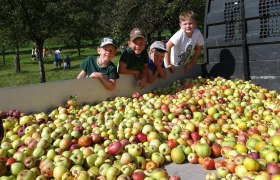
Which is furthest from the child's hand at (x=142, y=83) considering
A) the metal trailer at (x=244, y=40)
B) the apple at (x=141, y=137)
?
the apple at (x=141, y=137)

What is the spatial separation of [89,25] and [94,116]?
533 inches

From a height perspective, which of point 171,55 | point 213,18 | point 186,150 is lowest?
point 186,150

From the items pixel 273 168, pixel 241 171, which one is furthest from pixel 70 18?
pixel 273 168

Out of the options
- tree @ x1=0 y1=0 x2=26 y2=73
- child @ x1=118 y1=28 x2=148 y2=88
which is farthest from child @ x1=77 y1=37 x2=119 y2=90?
tree @ x1=0 y1=0 x2=26 y2=73

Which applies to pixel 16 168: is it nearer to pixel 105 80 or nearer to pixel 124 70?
pixel 105 80

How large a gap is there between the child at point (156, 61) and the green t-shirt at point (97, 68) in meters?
0.93

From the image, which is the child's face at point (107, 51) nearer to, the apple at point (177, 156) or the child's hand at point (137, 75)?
the child's hand at point (137, 75)

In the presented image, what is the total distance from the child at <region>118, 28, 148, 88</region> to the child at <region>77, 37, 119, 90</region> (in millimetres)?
350

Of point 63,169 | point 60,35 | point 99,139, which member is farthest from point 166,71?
point 60,35

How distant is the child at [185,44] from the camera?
700 centimetres

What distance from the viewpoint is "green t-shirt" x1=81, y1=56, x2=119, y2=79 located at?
19.3 feet

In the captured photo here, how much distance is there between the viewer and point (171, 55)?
745 centimetres

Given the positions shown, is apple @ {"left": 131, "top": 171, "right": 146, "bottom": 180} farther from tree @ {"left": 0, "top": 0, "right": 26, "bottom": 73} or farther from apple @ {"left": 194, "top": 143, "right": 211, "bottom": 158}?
tree @ {"left": 0, "top": 0, "right": 26, "bottom": 73}

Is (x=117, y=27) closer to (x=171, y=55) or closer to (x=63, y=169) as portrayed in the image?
(x=171, y=55)
